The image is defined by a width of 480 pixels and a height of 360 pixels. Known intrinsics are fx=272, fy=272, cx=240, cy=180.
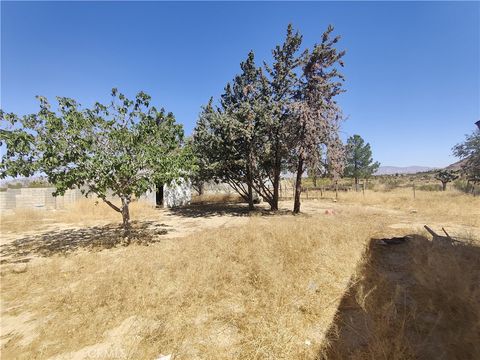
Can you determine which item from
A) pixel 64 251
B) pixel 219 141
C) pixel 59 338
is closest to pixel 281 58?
pixel 219 141

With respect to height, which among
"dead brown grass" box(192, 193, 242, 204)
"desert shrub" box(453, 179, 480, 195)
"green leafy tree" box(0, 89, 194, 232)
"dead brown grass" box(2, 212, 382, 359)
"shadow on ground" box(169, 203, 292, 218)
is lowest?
"dead brown grass" box(2, 212, 382, 359)

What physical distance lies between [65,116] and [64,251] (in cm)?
418

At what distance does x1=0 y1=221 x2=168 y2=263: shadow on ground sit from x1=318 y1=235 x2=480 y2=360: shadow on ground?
7.20 m

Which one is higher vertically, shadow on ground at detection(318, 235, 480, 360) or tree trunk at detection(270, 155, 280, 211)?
tree trunk at detection(270, 155, 280, 211)

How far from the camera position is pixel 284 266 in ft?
19.9

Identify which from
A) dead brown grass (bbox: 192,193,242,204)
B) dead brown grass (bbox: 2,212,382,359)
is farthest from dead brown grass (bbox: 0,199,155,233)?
dead brown grass (bbox: 192,193,242,204)

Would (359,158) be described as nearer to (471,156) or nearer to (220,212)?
(471,156)

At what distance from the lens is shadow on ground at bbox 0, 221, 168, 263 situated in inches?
335

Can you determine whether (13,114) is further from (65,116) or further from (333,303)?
(333,303)

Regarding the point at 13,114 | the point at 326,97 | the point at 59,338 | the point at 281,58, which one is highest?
the point at 281,58

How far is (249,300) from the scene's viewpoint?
468cm

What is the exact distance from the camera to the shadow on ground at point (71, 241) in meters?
8.51

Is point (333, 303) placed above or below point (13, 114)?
below

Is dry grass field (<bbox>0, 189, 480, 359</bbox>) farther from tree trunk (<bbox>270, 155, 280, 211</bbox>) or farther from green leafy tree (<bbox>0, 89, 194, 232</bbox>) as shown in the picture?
tree trunk (<bbox>270, 155, 280, 211</bbox>)
